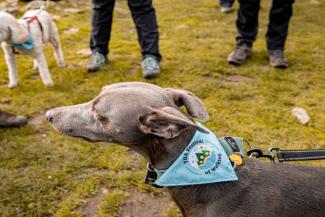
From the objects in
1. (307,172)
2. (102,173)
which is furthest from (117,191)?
(307,172)

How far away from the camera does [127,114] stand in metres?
2.64

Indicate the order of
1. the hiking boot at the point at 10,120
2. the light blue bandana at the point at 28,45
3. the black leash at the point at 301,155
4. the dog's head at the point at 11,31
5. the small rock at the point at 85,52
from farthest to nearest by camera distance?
the small rock at the point at 85,52 → the light blue bandana at the point at 28,45 → the dog's head at the point at 11,31 → the hiking boot at the point at 10,120 → the black leash at the point at 301,155

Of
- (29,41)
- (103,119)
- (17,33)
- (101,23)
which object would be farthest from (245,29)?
(103,119)

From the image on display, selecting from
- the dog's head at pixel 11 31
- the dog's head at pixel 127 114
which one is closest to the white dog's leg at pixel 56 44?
the dog's head at pixel 11 31

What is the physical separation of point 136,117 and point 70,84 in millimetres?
3437

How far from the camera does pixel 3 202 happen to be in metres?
3.66

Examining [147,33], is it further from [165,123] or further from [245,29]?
[165,123]

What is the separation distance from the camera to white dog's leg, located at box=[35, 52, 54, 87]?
18.7 ft

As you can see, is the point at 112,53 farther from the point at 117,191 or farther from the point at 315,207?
the point at 315,207

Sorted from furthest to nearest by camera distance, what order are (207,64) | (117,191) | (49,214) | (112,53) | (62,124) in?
(112,53)
(207,64)
(117,191)
(49,214)
(62,124)

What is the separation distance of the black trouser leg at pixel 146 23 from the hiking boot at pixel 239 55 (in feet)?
3.71

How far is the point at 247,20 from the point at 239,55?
521 mm

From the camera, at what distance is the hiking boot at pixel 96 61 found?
6.16 metres

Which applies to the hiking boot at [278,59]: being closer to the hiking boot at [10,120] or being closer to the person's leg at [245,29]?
the person's leg at [245,29]
